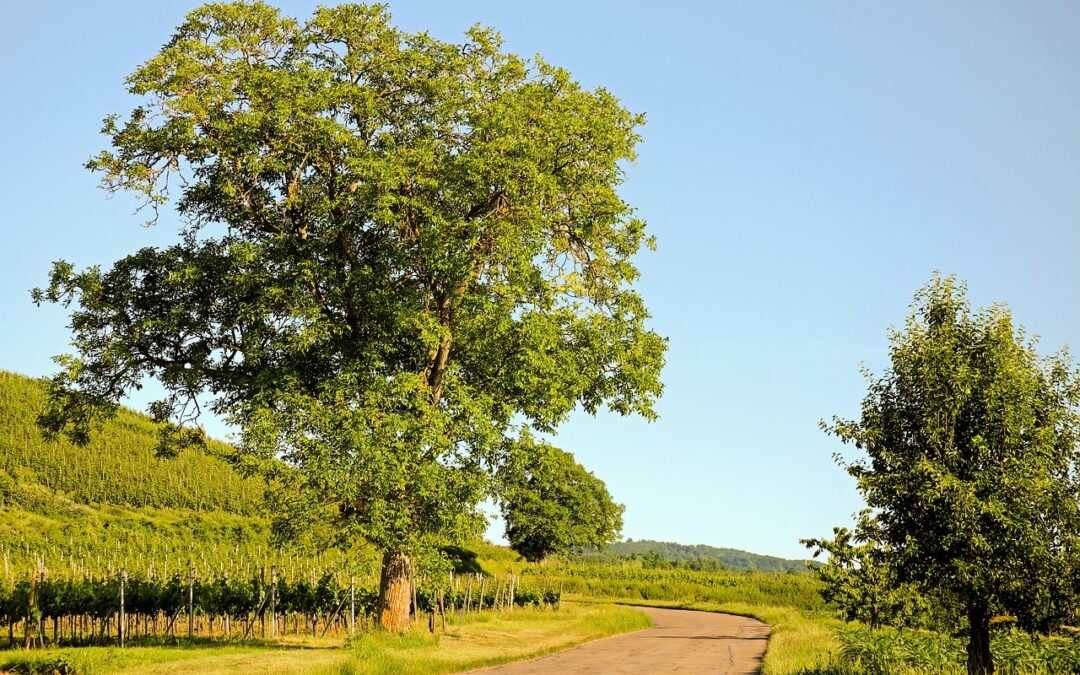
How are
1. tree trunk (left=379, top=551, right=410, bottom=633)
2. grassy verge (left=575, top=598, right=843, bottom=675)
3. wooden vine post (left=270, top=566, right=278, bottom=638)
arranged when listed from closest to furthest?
grassy verge (left=575, top=598, right=843, bottom=675)
tree trunk (left=379, top=551, right=410, bottom=633)
wooden vine post (left=270, top=566, right=278, bottom=638)

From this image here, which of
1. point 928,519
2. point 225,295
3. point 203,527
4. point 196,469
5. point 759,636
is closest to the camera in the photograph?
point 928,519

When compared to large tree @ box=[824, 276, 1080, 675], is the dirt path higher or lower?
lower

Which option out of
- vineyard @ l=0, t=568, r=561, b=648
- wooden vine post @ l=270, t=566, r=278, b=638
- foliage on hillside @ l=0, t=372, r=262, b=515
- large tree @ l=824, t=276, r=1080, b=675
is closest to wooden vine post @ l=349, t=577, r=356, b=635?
vineyard @ l=0, t=568, r=561, b=648

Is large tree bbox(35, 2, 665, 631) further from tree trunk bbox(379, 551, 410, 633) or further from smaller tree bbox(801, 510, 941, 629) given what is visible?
smaller tree bbox(801, 510, 941, 629)

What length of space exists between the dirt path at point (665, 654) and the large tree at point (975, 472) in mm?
7412

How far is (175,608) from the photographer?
32656 mm

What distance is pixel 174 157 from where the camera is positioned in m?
27.7

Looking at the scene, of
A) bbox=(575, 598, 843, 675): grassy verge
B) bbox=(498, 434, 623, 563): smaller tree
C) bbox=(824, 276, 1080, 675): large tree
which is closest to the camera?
bbox=(824, 276, 1080, 675): large tree

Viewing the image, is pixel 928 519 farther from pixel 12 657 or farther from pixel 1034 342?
pixel 12 657

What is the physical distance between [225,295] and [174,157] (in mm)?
4501

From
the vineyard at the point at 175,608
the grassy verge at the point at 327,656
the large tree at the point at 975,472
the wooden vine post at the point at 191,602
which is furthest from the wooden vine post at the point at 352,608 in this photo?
the large tree at the point at 975,472

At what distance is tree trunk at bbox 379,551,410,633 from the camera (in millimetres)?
29750

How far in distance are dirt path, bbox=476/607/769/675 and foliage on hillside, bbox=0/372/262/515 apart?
113ft

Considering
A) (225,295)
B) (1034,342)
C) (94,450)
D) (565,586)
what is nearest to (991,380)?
(1034,342)
